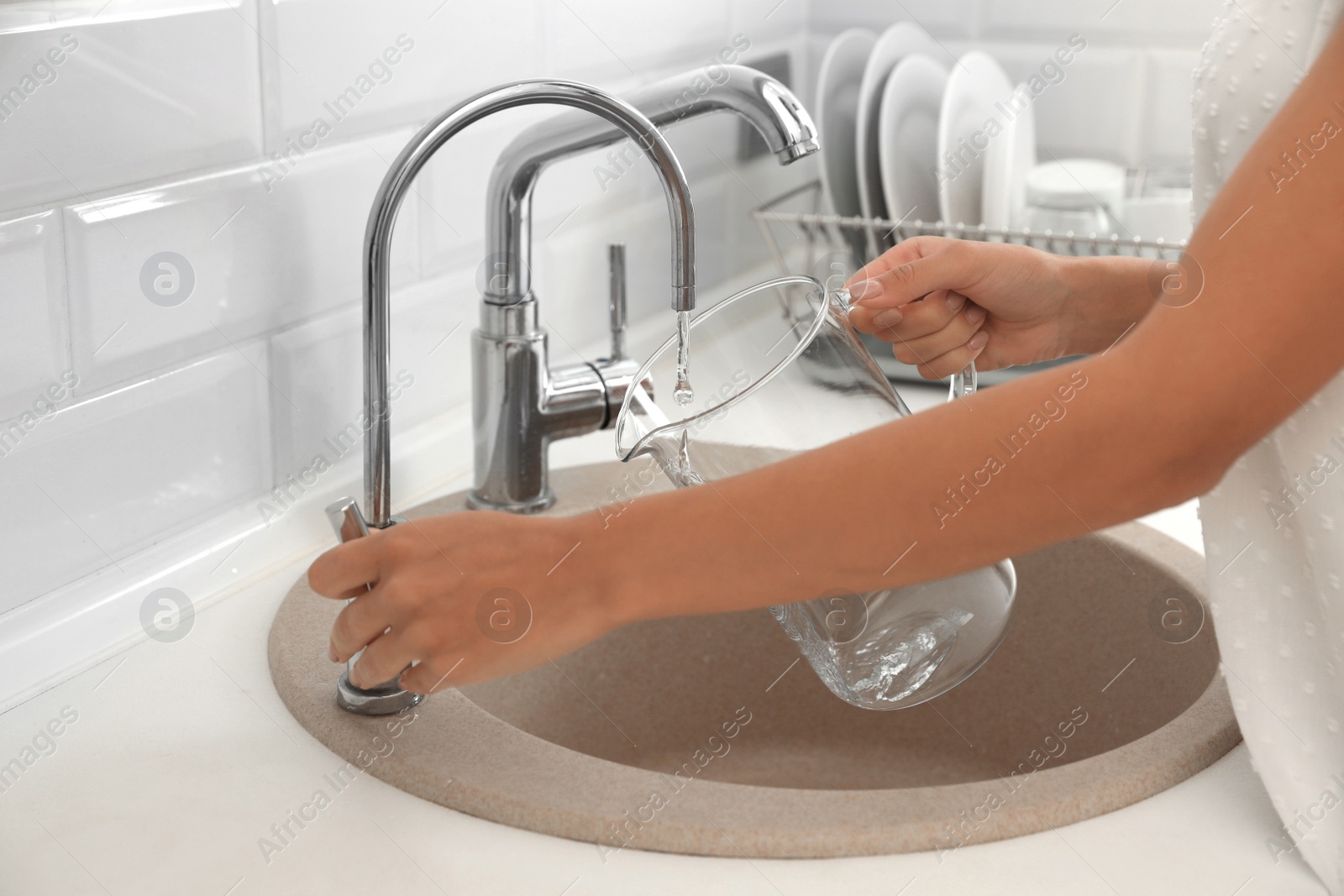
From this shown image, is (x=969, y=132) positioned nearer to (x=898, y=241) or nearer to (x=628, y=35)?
(x=898, y=241)

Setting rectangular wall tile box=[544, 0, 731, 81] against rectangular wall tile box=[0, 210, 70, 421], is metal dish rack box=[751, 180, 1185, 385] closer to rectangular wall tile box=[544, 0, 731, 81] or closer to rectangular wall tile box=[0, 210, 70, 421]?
rectangular wall tile box=[544, 0, 731, 81]

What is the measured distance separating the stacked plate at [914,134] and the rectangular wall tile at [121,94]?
1.87 ft

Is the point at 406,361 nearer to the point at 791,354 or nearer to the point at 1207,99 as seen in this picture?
the point at 791,354

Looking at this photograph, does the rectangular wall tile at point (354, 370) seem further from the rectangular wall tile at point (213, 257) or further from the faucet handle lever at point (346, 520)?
the faucet handle lever at point (346, 520)

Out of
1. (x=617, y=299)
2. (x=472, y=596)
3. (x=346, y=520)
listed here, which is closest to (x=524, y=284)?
(x=617, y=299)

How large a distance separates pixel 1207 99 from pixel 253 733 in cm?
53

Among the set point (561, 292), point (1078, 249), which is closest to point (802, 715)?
point (561, 292)

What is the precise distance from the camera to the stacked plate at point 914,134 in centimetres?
112

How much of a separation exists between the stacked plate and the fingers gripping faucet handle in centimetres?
66

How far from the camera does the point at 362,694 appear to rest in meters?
0.63

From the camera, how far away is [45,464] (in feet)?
2.16

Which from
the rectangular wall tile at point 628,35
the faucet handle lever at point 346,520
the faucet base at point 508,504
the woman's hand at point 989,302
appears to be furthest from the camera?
the rectangular wall tile at point 628,35

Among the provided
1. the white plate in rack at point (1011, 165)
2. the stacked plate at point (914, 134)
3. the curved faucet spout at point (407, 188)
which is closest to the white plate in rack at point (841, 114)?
the stacked plate at point (914, 134)

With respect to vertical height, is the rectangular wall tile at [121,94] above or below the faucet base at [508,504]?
above
